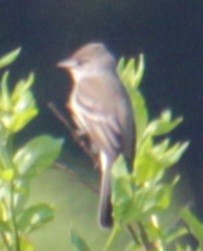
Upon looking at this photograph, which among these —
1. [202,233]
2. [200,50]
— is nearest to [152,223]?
[202,233]

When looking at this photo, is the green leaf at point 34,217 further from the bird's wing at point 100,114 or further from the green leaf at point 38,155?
the bird's wing at point 100,114

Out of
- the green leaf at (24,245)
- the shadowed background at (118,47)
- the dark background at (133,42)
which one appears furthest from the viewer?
the dark background at (133,42)

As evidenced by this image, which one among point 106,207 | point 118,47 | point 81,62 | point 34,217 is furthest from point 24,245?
point 118,47

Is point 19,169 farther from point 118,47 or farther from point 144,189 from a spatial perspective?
point 118,47

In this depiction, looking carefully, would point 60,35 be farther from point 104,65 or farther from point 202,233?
point 202,233

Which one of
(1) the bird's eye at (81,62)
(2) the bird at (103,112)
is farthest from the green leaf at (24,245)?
(1) the bird's eye at (81,62)

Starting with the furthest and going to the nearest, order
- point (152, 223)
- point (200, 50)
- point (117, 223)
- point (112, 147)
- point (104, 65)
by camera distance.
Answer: point (200, 50) → point (104, 65) → point (112, 147) → point (152, 223) → point (117, 223)

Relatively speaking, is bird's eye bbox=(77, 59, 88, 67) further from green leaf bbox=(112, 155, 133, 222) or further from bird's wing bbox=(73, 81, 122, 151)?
green leaf bbox=(112, 155, 133, 222)
